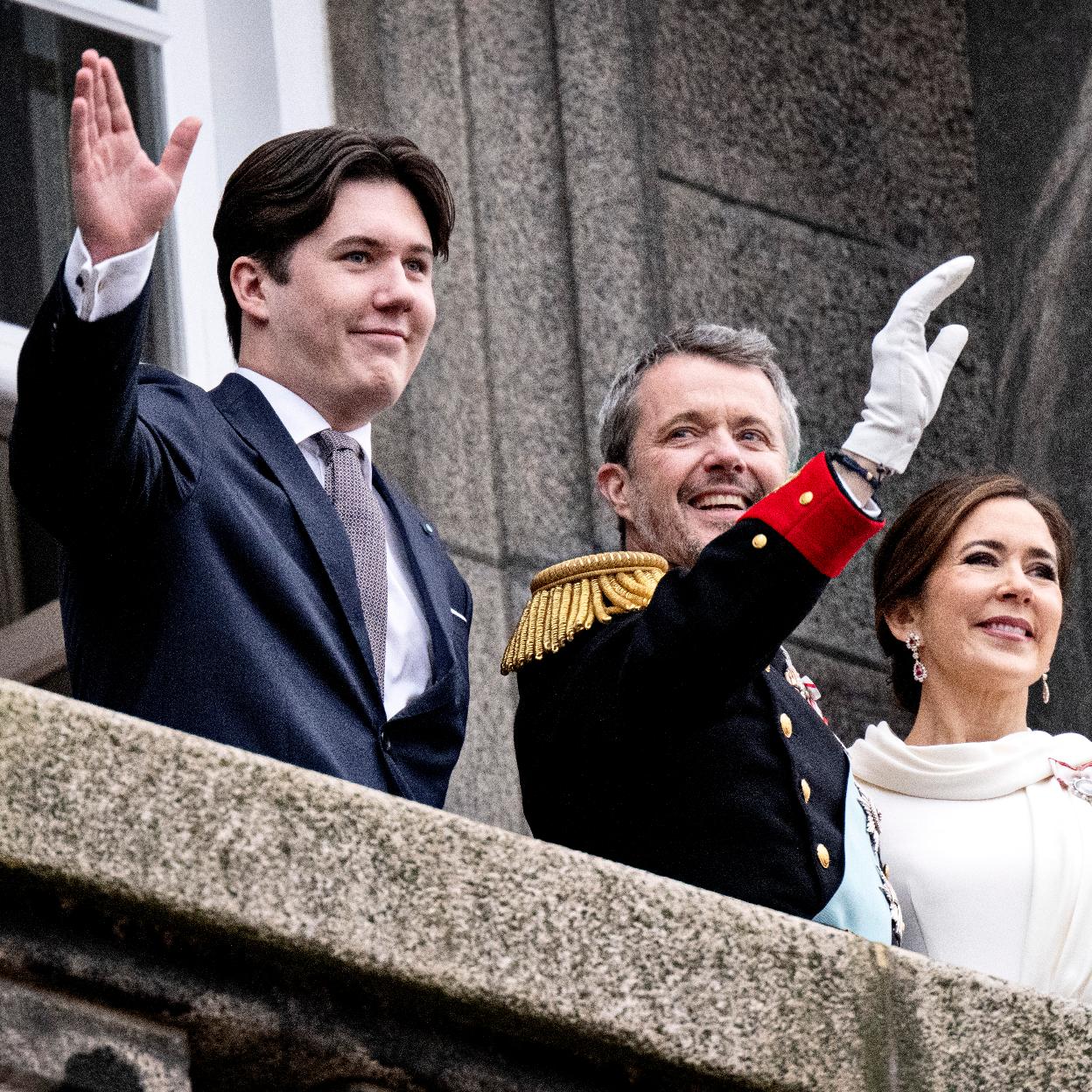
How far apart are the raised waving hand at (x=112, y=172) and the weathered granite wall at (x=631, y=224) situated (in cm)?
222

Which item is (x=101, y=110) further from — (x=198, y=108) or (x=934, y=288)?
(x=198, y=108)

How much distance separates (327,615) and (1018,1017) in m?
0.98

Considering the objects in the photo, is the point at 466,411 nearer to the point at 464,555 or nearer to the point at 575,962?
the point at 464,555

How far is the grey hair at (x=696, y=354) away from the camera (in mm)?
4004

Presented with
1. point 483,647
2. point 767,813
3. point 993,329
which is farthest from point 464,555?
point 767,813

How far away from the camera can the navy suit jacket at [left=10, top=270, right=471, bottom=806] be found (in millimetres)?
3051

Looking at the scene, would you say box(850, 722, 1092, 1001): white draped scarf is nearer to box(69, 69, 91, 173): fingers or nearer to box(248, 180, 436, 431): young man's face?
box(248, 180, 436, 431): young man's face

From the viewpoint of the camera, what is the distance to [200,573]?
330 centimetres

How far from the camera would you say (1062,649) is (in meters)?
5.73

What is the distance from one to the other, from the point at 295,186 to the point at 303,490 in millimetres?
454

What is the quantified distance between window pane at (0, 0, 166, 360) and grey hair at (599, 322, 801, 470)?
1.46 meters

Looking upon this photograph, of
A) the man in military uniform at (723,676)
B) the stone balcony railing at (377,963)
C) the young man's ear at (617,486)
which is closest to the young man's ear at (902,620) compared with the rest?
the man in military uniform at (723,676)

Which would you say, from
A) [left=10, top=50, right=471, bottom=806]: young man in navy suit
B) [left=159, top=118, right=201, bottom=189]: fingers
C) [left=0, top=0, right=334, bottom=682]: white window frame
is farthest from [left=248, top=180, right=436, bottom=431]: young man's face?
[left=0, top=0, right=334, bottom=682]: white window frame

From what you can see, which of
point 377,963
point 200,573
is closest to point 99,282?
point 200,573
